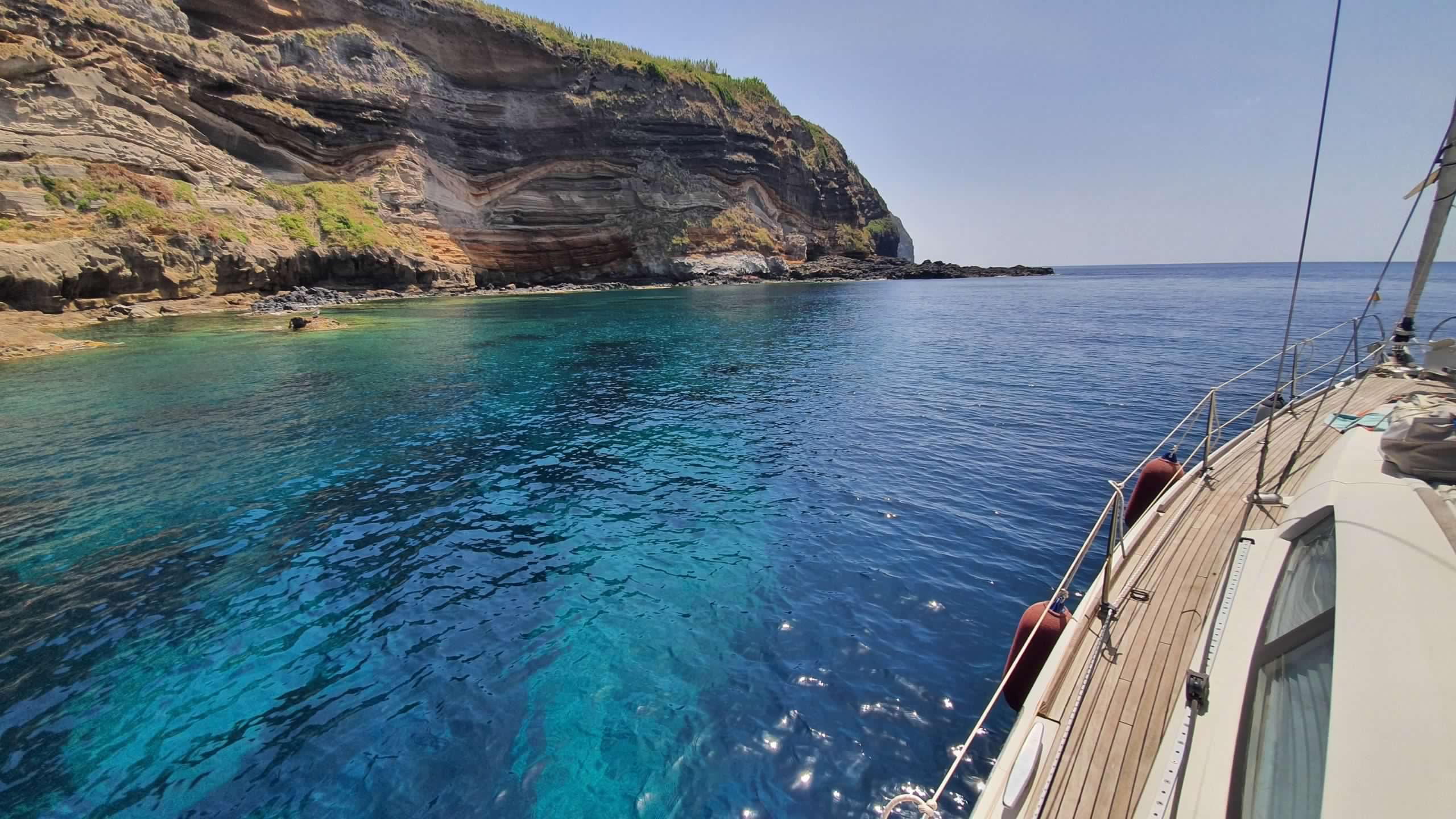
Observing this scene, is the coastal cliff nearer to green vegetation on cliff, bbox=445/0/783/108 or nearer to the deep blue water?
green vegetation on cliff, bbox=445/0/783/108

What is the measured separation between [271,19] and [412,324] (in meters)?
40.7

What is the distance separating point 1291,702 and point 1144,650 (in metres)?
1.62

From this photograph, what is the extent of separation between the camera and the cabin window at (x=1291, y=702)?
263cm

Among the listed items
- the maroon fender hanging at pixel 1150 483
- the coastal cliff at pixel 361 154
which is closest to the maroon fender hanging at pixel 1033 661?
the maroon fender hanging at pixel 1150 483

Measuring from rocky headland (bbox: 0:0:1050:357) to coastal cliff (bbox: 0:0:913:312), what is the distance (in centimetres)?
17

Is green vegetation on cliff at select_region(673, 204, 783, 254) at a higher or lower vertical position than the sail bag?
higher

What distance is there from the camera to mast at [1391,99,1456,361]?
9492 mm

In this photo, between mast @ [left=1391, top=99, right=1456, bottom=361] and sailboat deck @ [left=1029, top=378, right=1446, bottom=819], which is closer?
sailboat deck @ [left=1029, top=378, right=1446, bottom=819]

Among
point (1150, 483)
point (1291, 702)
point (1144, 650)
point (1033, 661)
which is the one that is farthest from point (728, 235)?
point (1291, 702)

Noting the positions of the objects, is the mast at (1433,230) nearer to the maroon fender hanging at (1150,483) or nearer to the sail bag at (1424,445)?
the maroon fender hanging at (1150,483)

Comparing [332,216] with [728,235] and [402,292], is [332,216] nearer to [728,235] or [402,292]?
[402,292]

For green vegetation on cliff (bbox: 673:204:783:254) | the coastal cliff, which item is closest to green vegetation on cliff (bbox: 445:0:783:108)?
the coastal cliff

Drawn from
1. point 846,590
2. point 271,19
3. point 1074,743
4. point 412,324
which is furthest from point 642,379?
point 271,19

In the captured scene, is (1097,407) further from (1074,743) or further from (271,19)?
(271,19)
